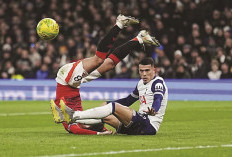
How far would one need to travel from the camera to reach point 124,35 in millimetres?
25250

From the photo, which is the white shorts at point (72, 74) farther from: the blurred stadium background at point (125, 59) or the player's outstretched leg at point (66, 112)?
the blurred stadium background at point (125, 59)

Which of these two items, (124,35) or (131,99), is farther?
(124,35)

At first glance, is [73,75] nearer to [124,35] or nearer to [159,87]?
[159,87]

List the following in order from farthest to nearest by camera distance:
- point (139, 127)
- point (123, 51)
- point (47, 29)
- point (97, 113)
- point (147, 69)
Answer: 1. point (47, 29)
2. point (123, 51)
3. point (147, 69)
4. point (139, 127)
5. point (97, 113)

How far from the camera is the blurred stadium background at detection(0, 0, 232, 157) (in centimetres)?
2044

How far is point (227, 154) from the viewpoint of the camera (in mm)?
8250

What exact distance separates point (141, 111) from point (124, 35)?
14.4m

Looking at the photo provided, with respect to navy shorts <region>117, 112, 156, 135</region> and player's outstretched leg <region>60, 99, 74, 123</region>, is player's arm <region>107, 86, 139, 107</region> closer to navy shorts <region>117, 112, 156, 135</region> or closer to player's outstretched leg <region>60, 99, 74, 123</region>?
navy shorts <region>117, 112, 156, 135</region>

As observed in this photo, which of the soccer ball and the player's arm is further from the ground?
the soccer ball

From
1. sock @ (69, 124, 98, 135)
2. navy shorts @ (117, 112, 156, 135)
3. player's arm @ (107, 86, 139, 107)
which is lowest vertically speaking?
sock @ (69, 124, 98, 135)

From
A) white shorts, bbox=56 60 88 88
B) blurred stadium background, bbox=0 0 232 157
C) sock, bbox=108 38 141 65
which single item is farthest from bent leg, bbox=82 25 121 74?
blurred stadium background, bbox=0 0 232 157

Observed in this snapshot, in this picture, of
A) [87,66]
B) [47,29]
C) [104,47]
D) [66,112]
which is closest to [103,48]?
[104,47]

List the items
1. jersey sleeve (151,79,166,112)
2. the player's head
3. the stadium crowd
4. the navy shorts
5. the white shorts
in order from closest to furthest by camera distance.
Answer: jersey sleeve (151,79,166,112) → the navy shorts → the player's head → the white shorts → the stadium crowd

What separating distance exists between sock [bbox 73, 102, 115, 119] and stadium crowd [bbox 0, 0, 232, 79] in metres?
12.1
